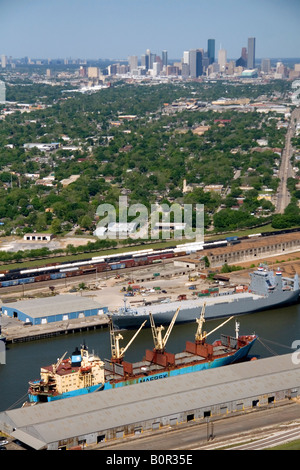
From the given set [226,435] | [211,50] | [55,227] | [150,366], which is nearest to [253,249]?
[55,227]

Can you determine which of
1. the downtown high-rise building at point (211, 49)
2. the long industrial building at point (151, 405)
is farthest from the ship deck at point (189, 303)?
the downtown high-rise building at point (211, 49)

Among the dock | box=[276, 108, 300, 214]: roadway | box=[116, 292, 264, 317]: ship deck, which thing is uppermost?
box=[116, 292, 264, 317]: ship deck

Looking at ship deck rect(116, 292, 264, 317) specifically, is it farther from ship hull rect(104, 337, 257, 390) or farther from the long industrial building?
the long industrial building

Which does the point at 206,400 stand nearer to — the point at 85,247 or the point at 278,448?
the point at 278,448

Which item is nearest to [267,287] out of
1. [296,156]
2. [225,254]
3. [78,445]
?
[225,254]

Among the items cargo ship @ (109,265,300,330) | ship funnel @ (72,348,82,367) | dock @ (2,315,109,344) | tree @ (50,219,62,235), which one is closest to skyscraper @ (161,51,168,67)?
tree @ (50,219,62,235)

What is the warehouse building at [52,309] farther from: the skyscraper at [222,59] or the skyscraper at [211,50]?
the skyscraper at [211,50]
